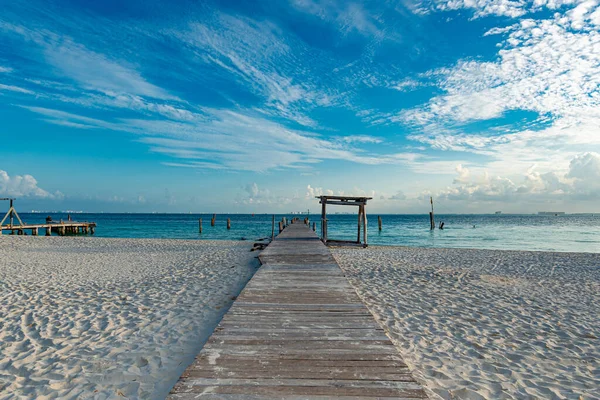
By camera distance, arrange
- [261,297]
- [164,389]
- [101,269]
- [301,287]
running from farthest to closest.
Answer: [101,269] → [301,287] → [261,297] → [164,389]

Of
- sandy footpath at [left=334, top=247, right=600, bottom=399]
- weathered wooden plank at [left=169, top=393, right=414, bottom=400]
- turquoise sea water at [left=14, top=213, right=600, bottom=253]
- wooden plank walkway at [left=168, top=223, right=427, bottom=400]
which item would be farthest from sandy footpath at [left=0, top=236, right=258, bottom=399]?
turquoise sea water at [left=14, top=213, right=600, bottom=253]

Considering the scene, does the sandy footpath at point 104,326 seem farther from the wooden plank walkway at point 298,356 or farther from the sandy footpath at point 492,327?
the sandy footpath at point 492,327

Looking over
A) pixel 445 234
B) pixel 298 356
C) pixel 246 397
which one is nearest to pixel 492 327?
pixel 298 356

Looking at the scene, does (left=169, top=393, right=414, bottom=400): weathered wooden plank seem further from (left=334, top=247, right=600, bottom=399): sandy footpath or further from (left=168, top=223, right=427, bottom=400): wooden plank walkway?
(left=334, top=247, right=600, bottom=399): sandy footpath

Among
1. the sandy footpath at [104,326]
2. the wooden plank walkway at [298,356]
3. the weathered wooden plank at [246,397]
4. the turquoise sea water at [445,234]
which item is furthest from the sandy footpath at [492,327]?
the turquoise sea water at [445,234]

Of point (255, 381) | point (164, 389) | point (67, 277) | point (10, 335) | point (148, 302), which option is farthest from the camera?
point (67, 277)

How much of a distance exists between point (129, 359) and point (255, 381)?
8.18ft

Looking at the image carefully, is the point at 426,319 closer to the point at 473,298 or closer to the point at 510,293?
the point at 473,298

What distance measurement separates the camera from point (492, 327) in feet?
19.4

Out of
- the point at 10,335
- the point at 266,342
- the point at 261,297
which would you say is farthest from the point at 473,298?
the point at 10,335

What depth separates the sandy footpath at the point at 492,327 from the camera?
4.05 meters

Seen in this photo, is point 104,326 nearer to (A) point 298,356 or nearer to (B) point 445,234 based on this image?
(A) point 298,356

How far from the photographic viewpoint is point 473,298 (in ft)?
26.1

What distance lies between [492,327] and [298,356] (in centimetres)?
416
